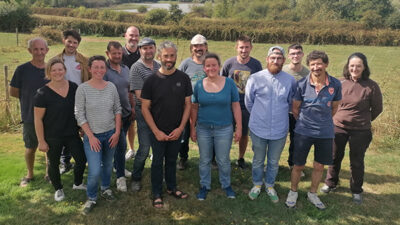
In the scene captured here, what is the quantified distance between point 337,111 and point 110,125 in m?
3.12

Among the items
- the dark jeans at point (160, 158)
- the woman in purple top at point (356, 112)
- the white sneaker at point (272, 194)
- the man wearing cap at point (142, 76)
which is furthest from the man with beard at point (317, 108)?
the man wearing cap at point (142, 76)

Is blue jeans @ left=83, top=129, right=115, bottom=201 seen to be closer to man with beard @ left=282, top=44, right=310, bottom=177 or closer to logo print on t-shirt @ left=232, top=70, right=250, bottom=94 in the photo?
logo print on t-shirt @ left=232, top=70, right=250, bottom=94

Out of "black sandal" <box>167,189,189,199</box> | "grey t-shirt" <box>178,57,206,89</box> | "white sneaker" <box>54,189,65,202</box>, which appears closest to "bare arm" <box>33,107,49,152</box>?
"white sneaker" <box>54,189,65,202</box>

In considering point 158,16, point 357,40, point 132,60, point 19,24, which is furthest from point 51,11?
point 132,60

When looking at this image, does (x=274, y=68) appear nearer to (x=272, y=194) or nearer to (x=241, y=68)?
(x=241, y=68)

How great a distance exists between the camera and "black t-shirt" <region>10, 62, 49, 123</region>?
3.98 meters

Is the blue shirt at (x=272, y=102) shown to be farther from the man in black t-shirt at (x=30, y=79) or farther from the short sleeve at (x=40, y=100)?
the man in black t-shirt at (x=30, y=79)

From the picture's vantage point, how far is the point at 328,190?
442 cm

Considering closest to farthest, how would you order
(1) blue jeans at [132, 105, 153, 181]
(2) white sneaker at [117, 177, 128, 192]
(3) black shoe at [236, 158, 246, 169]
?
(1) blue jeans at [132, 105, 153, 181], (2) white sneaker at [117, 177, 128, 192], (3) black shoe at [236, 158, 246, 169]

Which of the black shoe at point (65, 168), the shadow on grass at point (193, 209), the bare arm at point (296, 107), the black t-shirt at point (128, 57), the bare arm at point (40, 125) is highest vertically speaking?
the black t-shirt at point (128, 57)

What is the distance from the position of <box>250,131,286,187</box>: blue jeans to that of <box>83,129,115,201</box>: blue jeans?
1.95 metres

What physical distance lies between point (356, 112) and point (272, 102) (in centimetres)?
119

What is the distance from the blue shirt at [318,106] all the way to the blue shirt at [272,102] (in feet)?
0.64

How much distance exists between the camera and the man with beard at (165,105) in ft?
11.6
